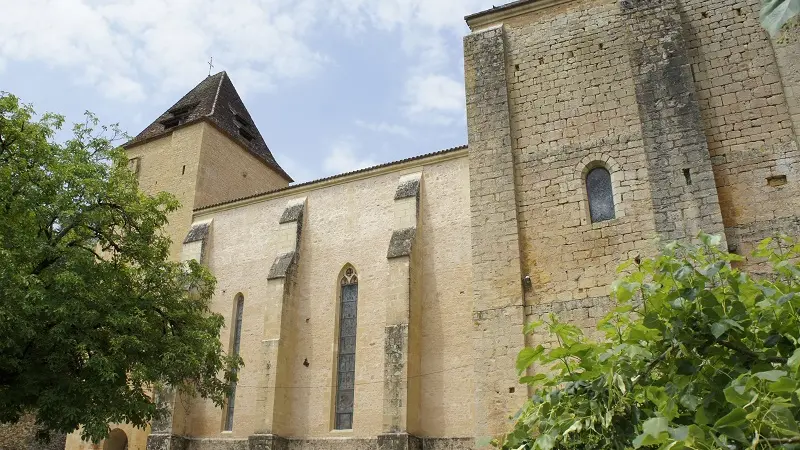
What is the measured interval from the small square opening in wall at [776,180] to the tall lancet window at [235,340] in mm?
13470

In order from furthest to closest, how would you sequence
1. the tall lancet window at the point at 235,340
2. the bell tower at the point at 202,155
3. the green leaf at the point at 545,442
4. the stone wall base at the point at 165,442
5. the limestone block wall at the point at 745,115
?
1. the bell tower at the point at 202,155
2. the tall lancet window at the point at 235,340
3. the stone wall base at the point at 165,442
4. the limestone block wall at the point at 745,115
5. the green leaf at the point at 545,442

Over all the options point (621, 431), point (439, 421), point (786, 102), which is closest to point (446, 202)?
point (439, 421)

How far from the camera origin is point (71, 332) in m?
10.7

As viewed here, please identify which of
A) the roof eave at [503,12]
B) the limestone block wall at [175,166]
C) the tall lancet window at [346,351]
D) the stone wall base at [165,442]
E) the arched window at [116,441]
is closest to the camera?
the roof eave at [503,12]

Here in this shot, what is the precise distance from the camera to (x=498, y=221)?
11125mm

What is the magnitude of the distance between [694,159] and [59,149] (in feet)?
37.1

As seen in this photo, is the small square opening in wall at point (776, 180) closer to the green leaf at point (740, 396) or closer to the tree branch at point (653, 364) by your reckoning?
the tree branch at point (653, 364)

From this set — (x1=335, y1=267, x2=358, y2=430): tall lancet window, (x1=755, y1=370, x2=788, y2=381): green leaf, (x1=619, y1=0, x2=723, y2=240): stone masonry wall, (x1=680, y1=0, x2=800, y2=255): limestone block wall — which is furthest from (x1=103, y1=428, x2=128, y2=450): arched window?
(x1=755, y1=370, x2=788, y2=381): green leaf

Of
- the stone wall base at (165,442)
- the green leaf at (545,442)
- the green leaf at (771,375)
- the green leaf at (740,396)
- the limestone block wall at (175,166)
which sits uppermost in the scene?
the limestone block wall at (175,166)

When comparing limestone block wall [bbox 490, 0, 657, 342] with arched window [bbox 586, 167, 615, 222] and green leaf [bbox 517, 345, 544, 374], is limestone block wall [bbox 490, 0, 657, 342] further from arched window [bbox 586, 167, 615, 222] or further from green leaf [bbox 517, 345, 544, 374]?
green leaf [bbox 517, 345, 544, 374]

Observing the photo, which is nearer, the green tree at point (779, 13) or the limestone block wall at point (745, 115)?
the green tree at point (779, 13)

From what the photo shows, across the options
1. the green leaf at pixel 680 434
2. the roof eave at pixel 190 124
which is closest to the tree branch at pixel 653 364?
the green leaf at pixel 680 434

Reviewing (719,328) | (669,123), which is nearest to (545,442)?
(719,328)

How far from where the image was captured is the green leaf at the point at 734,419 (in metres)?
2.83
